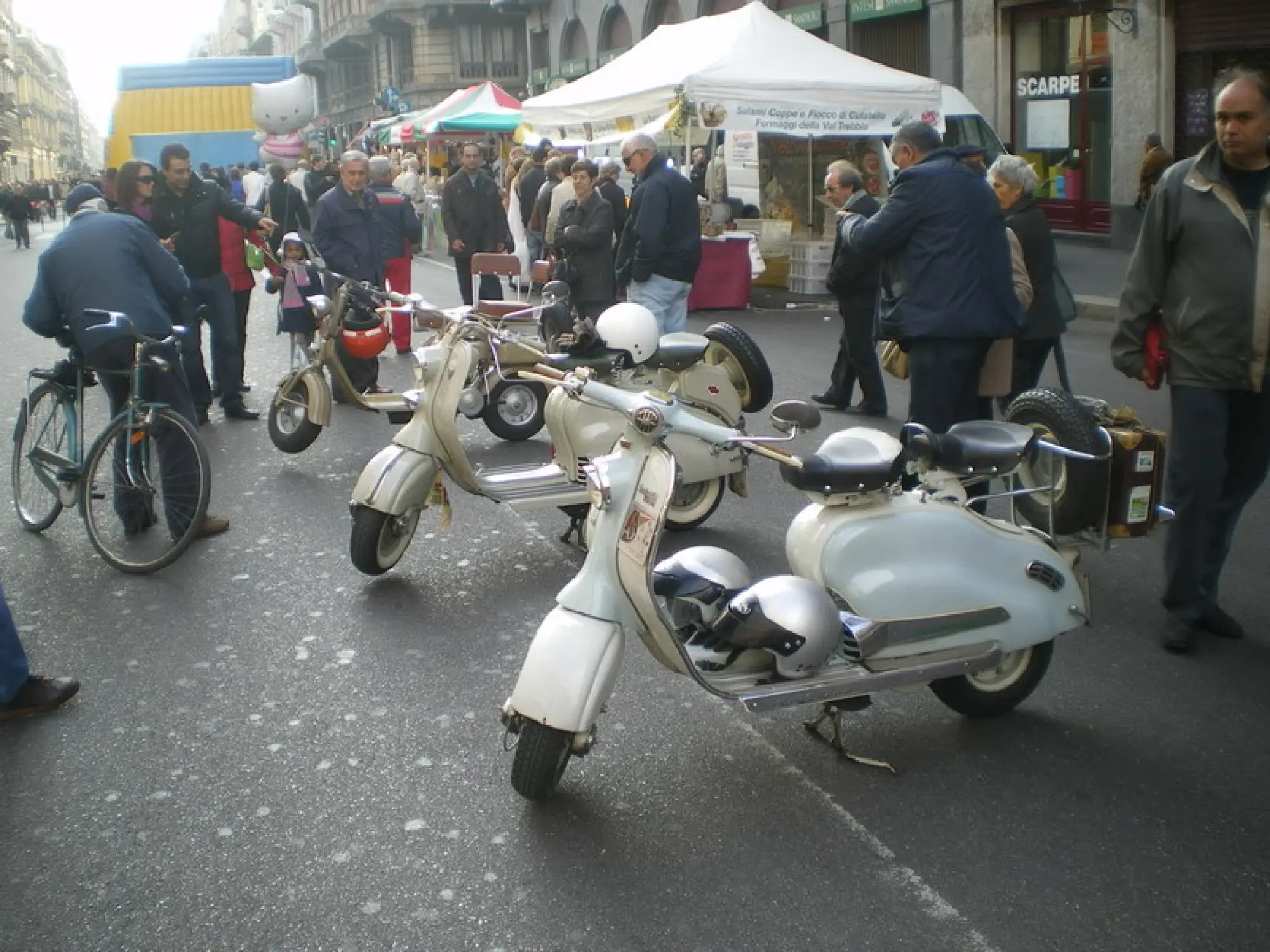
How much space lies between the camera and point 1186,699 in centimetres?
439

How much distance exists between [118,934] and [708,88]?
1240 centimetres

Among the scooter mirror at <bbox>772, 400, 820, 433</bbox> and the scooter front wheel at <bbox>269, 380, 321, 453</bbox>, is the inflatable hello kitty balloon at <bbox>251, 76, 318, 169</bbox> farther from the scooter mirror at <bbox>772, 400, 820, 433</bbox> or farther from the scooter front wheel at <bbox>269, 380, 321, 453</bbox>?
the scooter mirror at <bbox>772, 400, 820, 433</bbox>

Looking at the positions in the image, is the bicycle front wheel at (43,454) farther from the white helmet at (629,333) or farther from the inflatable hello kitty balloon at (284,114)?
the inflatable hello kitty balloon at (284,114)

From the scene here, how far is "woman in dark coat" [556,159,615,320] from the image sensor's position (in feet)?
34.4

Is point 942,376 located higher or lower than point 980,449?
higher

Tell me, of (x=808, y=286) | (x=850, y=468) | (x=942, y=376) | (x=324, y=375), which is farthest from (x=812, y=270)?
(x=850, y=468)

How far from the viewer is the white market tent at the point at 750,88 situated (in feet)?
47.4

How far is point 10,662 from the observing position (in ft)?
14.6

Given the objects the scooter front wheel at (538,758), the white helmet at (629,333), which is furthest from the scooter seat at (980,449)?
the white helmet at (629,333)

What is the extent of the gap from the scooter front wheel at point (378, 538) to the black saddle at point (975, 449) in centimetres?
254

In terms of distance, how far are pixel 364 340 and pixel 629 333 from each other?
4004 mm

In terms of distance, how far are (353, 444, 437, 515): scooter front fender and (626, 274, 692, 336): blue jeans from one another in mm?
4150

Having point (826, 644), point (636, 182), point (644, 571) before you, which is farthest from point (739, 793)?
point (636, 182)

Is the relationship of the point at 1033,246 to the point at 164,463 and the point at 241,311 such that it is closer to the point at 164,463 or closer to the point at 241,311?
the point at 164,463
